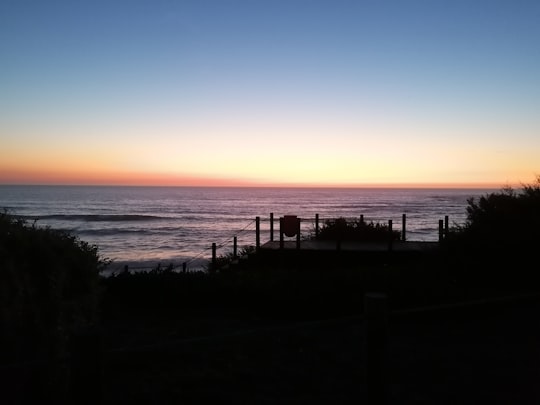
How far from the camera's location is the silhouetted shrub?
19.5 m

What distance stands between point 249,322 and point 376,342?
486cm

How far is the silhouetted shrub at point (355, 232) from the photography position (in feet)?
63.8

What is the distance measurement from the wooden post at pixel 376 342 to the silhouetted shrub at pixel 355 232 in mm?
15030

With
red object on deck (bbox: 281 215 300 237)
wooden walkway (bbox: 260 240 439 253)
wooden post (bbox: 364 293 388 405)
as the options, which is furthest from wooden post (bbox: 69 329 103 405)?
red object on deck (bbox: 281 215 300 237)

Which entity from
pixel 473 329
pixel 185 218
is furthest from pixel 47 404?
pixel 185 218

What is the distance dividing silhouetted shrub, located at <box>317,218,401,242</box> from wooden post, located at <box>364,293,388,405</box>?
1503cm

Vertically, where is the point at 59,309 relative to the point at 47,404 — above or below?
above

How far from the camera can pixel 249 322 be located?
8703mm

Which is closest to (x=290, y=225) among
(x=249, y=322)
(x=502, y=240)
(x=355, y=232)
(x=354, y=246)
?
(x=354, y=246)

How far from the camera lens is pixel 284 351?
22.7 ft

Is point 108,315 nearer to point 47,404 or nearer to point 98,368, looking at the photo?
point 47,404

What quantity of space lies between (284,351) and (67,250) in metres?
3.43

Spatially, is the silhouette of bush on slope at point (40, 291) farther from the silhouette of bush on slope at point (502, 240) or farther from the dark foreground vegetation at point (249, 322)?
the silhouette of bush on slope at point (502, 240)

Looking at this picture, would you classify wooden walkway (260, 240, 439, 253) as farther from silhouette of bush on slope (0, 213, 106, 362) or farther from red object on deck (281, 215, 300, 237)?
silhouette of bush on slope (0, 213, 106, 362)
